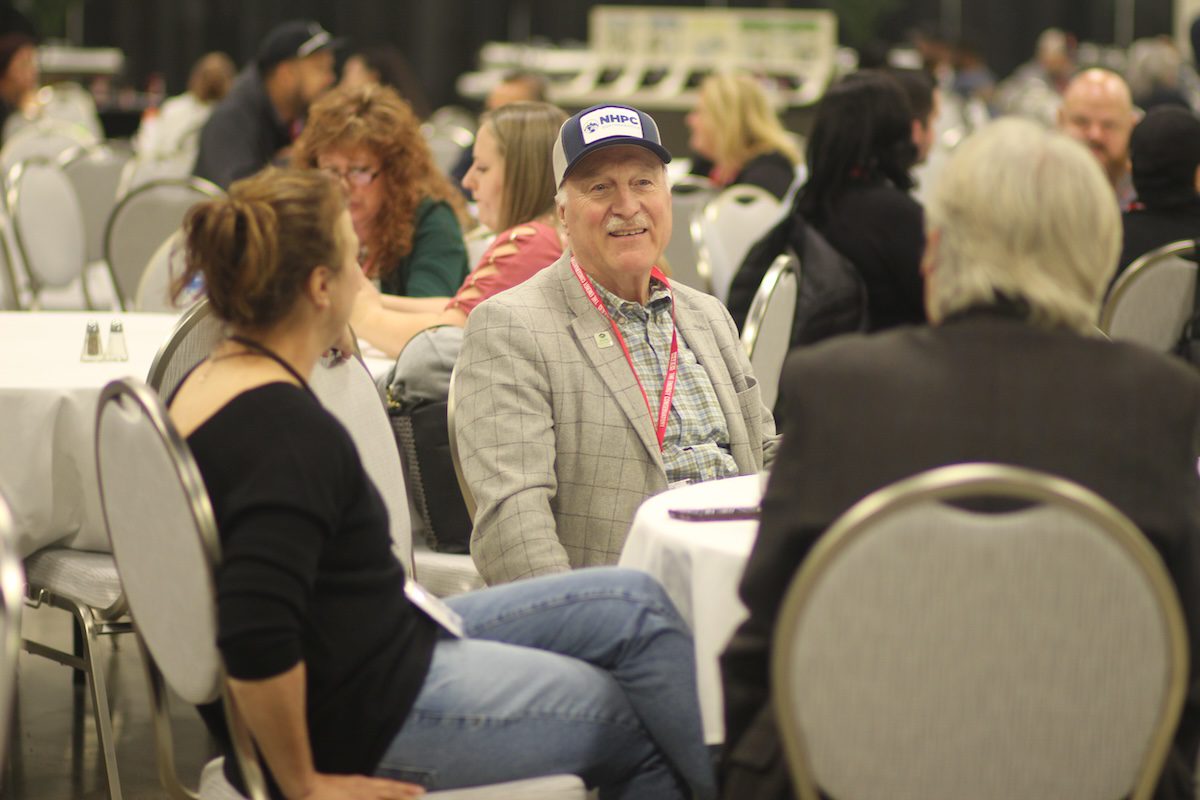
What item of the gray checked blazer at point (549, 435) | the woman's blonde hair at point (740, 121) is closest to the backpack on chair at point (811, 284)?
the gray checked blazer at point (549, 435)

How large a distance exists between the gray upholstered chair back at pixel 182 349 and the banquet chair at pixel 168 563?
686 mm

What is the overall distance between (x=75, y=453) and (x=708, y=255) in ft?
8.94

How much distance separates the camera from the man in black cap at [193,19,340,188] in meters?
6.12

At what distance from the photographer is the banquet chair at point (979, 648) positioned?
1468mm

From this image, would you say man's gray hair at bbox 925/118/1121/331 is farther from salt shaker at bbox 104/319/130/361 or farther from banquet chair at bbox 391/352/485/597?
salt shaker at bbox 104/319/130/361

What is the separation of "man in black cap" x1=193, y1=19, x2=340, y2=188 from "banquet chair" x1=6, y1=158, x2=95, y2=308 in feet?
2.05

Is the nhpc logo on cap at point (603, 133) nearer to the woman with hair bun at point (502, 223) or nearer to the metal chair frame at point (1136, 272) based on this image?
the woman with hair bun at point (502, 223)

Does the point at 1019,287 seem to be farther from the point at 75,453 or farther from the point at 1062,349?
the point at 75,453

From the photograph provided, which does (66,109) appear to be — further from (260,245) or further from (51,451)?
(260,245)

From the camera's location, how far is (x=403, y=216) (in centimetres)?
369

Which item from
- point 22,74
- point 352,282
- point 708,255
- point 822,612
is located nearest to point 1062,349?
point 822,612

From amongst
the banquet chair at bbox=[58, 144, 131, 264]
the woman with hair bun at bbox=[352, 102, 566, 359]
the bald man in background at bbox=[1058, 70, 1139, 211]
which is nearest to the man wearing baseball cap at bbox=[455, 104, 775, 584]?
the woman with hair bun at bbox=[352, 102, 566, 359]

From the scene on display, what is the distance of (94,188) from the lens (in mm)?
6488

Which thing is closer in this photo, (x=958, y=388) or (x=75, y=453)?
(x=958, y=388)
